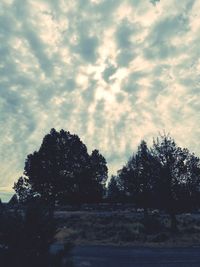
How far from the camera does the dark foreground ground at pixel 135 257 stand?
21.7m

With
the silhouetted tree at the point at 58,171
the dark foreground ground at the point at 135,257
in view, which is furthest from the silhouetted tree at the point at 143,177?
the dark foreground ground at the point at 135,257

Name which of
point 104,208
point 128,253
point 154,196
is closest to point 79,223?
point 154,196

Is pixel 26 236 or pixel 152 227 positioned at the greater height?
pixel 152 227

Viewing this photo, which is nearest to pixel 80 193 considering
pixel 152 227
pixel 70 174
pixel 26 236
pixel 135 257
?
pixel 70 174

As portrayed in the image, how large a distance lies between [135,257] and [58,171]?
3958 cm

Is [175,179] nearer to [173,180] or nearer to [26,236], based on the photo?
[173,180]

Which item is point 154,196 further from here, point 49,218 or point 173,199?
point 49,218

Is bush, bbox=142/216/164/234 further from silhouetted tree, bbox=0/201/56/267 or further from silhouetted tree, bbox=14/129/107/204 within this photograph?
silhouetted tree, bbox=0/201/56/267

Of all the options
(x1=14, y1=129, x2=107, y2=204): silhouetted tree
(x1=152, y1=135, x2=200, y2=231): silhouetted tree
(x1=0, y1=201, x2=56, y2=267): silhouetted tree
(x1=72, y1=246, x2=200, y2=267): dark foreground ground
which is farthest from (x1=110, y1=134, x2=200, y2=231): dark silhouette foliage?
(x1=0, y1=201, x2=56, y2=267): silhouetted tree

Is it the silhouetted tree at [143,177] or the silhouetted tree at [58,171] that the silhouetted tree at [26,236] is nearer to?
the silhouetted tree at [143,177]

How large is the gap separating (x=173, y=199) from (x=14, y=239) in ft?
107

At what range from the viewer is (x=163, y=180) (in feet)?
130

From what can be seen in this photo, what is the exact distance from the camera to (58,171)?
63.0 meters

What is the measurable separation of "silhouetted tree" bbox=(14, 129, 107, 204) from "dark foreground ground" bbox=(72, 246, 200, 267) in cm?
3218
